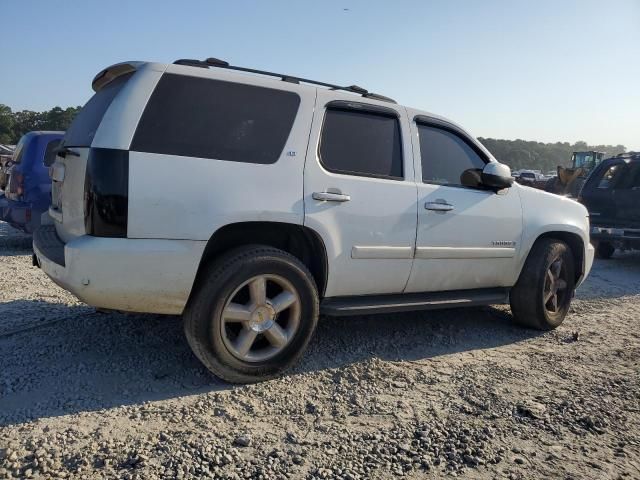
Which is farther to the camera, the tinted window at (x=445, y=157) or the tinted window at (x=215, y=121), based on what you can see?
the tinted window at (x=445, y=157)

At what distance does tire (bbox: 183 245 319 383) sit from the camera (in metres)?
3.14

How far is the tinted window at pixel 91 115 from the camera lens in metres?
3.27

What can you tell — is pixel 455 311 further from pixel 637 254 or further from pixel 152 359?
pixel 637 254

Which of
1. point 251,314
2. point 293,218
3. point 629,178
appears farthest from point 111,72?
point 629,178

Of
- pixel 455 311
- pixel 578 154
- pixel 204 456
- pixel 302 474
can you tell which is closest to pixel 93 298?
pixel 204 456

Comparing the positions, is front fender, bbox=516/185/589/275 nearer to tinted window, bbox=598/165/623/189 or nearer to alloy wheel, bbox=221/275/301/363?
alloy wheel, bbox=221/275/301/363

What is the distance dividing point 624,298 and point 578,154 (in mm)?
30929

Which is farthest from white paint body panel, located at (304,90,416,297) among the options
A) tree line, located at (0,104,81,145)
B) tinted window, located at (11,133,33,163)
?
tree line, located at (0,104,81,145)

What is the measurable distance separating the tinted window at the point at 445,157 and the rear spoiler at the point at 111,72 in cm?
215

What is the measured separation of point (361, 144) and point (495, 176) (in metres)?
1.21

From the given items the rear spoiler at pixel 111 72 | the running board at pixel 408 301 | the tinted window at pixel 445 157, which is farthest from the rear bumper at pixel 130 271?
the tinted window at pixel 445 157

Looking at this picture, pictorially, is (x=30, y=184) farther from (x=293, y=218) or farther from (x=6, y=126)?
(x=6, y=126)

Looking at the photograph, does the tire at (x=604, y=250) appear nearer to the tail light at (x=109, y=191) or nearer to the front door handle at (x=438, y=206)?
the front door handle at (x=438, y=206)

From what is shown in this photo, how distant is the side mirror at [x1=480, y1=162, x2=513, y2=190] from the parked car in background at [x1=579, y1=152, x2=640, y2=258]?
5699 mm
